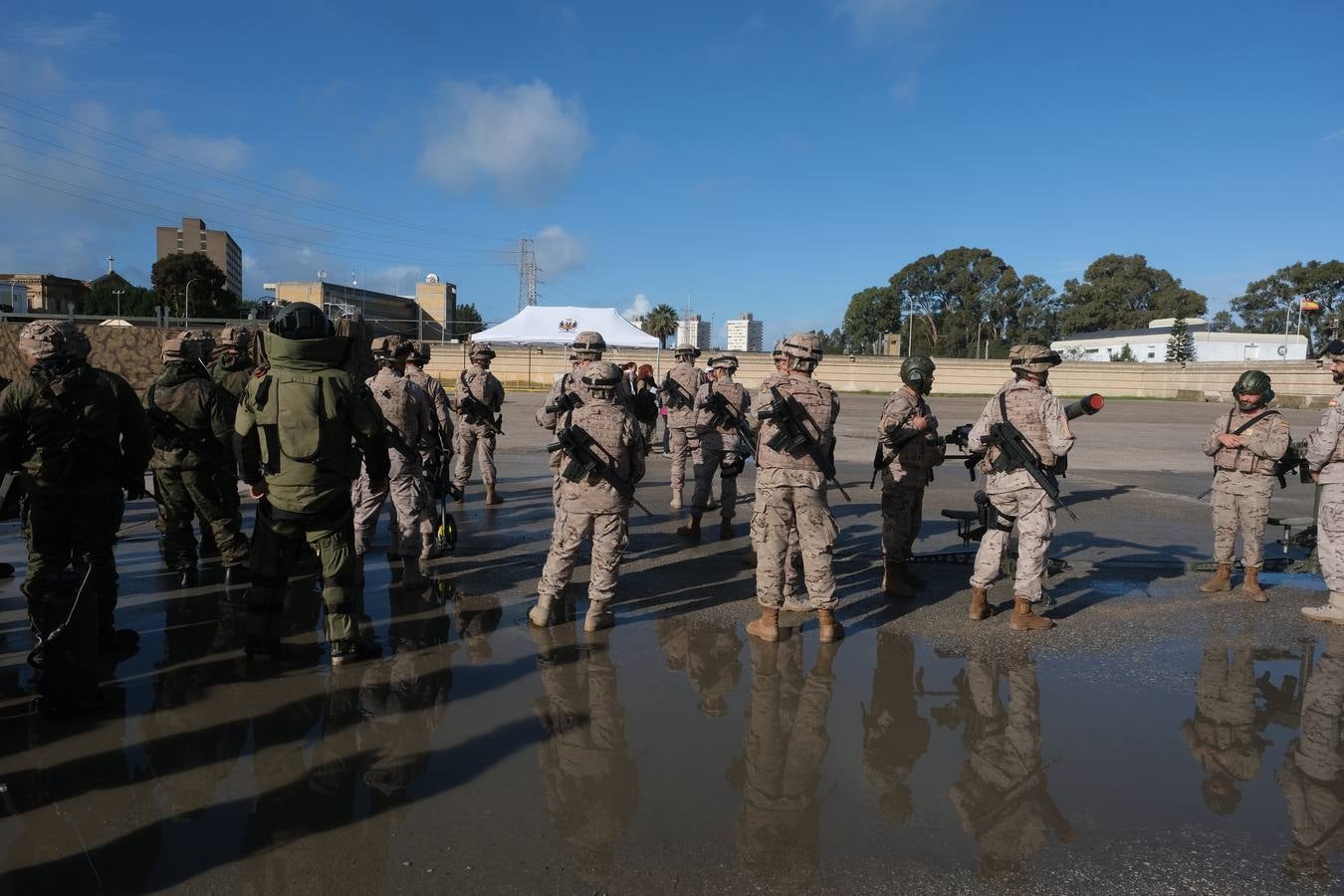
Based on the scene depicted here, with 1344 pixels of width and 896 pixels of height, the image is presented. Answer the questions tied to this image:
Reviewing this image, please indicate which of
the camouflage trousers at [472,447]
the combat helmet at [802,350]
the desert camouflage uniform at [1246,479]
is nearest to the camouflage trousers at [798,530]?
the combat helmet at [802,350]

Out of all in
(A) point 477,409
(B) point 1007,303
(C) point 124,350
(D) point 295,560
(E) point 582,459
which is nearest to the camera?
(D) point 295,560

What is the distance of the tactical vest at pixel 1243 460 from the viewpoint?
257 inches

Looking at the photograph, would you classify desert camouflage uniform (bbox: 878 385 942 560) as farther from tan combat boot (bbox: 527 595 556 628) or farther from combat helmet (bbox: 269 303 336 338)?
combat helmet (bbox: 269 303 336 338)

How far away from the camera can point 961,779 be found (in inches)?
146

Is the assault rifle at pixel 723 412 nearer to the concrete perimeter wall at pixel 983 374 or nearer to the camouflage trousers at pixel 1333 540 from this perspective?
the camouflage trousers at pixel 1333 540

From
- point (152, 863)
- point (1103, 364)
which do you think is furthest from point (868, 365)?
point (152, 863)

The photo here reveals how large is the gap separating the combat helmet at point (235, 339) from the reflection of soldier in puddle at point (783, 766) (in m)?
5.17

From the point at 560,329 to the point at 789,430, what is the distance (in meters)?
21.5

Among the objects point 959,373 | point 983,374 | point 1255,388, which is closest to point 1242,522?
point 1255,388

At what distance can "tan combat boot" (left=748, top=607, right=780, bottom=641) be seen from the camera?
544cm

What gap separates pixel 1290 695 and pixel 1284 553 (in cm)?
458

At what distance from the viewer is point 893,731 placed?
13.8ft

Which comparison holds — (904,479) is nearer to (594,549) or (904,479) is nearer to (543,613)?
(594,549)

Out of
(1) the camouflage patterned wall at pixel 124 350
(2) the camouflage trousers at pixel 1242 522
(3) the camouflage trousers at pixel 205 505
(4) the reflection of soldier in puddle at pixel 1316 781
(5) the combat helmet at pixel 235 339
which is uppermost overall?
(1) the camouflage patterned wall at pixel 124 350
